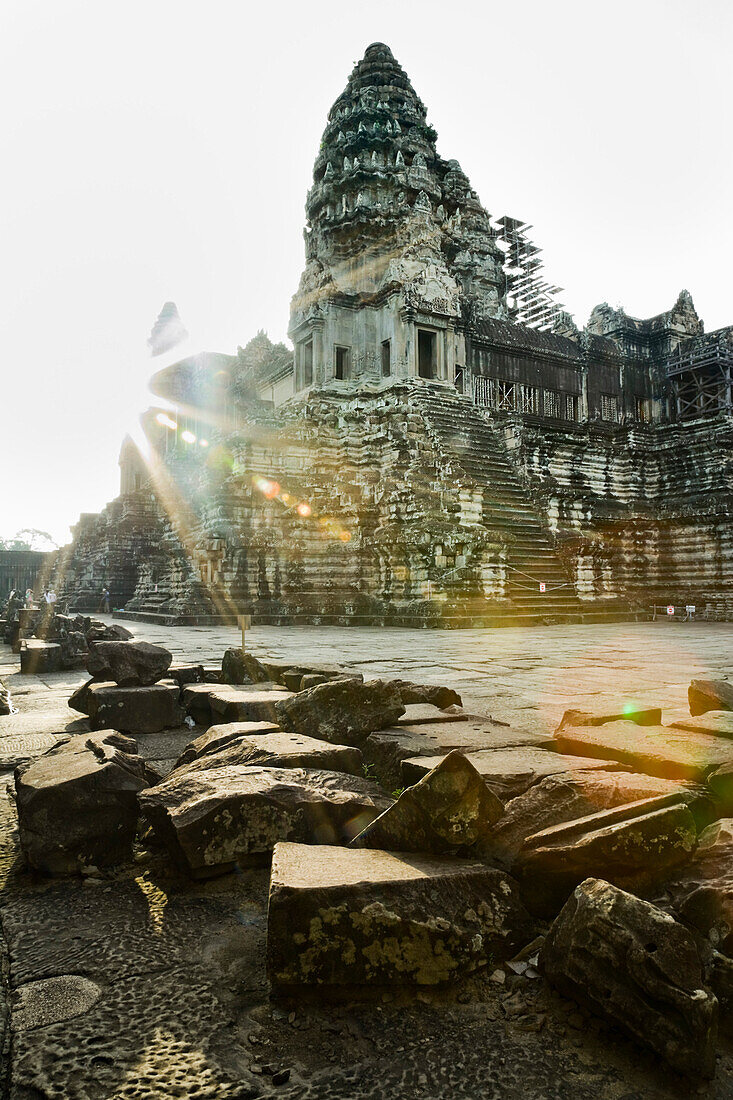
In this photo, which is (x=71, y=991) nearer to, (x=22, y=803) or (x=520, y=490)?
(x=22, y=803)

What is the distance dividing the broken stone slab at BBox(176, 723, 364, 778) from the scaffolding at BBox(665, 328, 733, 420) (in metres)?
26.0

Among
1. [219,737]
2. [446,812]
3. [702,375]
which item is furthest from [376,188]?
[446,812]

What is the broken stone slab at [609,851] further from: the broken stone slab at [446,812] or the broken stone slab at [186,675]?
the broken stone slab at [186,675]

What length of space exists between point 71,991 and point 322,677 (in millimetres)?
2738

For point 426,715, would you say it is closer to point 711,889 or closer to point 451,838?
point 451,838

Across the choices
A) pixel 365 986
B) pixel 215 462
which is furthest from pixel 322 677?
pixel 215 462

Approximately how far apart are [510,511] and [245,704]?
1468 cm

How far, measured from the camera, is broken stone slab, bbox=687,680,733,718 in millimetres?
3736

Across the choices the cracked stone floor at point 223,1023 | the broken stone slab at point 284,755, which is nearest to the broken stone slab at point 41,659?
the broken stone slab at point 284,755

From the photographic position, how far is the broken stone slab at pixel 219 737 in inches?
124

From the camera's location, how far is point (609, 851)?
1832 mm

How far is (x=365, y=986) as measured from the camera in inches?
63.7

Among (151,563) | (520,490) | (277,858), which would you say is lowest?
(277,858)

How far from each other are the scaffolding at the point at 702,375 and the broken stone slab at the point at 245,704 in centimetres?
2519
